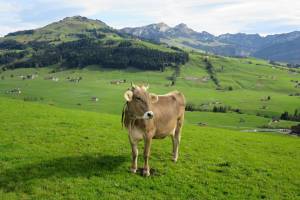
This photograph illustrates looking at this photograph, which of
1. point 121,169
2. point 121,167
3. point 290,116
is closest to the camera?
point 121,169

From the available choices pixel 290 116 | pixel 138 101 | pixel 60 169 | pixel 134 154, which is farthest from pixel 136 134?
pixel 290 116

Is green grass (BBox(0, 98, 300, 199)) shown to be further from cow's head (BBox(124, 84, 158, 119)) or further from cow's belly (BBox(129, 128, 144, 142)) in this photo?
cow's head (BBox(124, 84, 158, 119))

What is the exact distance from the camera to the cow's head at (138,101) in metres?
17.6

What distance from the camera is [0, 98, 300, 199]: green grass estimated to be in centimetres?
1661

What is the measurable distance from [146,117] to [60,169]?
5.26 metres

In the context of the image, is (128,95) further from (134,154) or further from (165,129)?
(165,129)

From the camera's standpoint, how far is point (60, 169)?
18.5m

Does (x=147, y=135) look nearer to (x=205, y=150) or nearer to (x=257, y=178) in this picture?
(x=257, y=178)

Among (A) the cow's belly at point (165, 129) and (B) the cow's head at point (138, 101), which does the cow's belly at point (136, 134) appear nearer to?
(B) the cow's head at point (138, 101)

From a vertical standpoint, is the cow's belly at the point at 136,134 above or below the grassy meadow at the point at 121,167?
above

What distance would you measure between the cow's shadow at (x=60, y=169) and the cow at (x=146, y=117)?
1803 millimetres

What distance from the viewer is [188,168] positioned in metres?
20.7

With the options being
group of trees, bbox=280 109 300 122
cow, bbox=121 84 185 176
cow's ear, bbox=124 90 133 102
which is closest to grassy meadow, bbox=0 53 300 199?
cow, bbox=121 84 185 176

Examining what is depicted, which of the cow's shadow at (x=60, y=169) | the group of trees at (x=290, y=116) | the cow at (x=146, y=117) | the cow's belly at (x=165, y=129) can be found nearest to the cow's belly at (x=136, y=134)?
the cow at (x=146, y=117)
